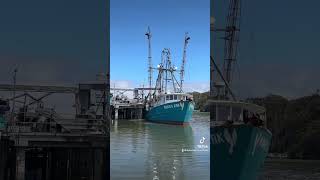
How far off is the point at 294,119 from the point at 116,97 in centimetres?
161

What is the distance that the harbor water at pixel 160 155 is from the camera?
3.73 m

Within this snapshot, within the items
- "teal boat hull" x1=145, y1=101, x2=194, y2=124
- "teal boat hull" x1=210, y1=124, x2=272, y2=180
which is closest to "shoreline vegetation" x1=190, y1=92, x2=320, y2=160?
"teal boat hull" x1=210, y1=124, x2=272, y2=180

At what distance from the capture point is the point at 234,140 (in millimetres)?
3977

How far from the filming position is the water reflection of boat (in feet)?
12.3

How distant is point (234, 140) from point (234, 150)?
0.08 m

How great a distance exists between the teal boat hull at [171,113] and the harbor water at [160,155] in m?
0.19

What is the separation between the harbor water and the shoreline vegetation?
704 mm
